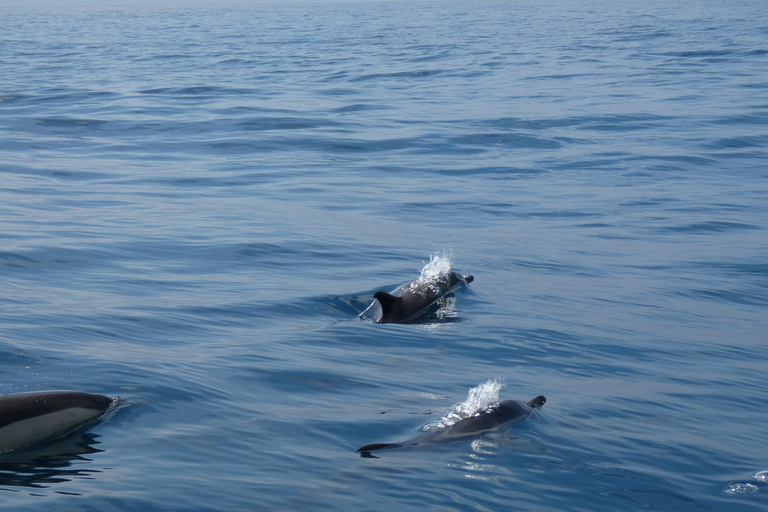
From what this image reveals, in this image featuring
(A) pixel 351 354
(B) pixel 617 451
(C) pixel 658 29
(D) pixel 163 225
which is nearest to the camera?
(B) pixel 617 451

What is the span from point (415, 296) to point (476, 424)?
13.0 ft

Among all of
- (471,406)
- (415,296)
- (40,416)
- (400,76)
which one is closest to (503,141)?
(415,296)

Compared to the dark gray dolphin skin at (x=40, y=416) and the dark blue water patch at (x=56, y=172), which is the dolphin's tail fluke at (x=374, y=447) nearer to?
the dark gray dolphin skin at (x=40, y=416)

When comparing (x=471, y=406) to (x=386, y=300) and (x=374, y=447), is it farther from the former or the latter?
(x=386, y=300)

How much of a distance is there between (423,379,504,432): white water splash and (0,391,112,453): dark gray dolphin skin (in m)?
2.41

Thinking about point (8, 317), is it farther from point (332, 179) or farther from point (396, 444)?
point (332, 179)

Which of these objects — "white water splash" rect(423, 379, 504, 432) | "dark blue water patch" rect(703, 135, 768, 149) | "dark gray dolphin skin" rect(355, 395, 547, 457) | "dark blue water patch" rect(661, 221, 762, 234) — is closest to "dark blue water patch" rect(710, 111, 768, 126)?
"dark blue water patch" rect(703, 135, 768, 149)

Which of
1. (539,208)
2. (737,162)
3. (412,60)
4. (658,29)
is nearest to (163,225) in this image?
(539,208)

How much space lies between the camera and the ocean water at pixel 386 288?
6.09m

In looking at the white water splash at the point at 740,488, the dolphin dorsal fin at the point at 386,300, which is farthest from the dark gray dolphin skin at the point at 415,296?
the white water splash at the point at 740,488

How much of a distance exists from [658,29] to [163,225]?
45421 millimetres

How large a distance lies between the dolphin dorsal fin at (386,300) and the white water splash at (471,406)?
2.09 meters

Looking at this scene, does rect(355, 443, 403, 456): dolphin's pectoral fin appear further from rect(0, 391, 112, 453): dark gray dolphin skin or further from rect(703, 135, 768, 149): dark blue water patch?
rect(703, 135, 768, 149): dark blue water patch

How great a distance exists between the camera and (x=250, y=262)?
12.5 m
